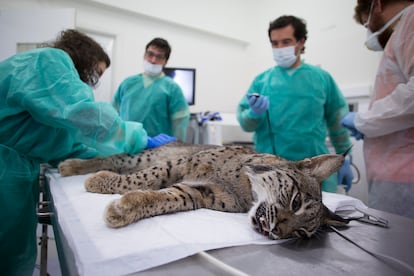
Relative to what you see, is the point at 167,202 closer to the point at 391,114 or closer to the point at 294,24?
the point at 391,114

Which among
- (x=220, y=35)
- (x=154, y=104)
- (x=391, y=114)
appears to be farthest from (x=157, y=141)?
(x=220, y=35)

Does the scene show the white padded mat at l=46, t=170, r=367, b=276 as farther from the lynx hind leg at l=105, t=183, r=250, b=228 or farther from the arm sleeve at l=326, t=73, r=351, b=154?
the arm sleeve at l=326, t=73, r=351, b=154

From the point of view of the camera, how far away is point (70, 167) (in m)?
1.46

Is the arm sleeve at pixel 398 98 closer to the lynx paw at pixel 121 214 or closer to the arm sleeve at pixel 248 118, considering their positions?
the arm sleeve at pixel 248 118

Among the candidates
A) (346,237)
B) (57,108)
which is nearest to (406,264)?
(346,237)

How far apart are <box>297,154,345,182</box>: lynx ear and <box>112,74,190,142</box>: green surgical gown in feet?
5.72

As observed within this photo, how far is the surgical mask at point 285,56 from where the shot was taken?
6.91 feet

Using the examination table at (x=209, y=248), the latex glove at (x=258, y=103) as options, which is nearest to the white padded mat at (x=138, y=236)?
the examination table at (x=209, y=248)

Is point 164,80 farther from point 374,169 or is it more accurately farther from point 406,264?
point 406,264

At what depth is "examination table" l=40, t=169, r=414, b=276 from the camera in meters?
0.56

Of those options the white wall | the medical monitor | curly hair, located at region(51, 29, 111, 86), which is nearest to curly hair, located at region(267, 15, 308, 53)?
curly hair, located at region(51, 29, 111, 86)

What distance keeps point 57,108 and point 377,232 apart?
125 cm

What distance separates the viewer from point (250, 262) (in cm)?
62

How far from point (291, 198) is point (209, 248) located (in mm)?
403
